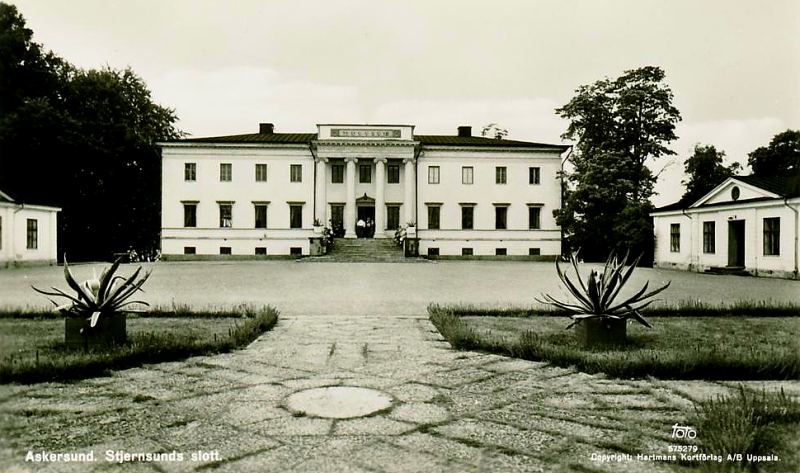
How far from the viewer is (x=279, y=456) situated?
2.47 meters

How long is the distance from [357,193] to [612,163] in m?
15.8

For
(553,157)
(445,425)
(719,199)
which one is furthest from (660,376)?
(553,157)

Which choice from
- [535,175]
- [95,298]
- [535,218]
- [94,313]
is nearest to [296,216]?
[535,218]

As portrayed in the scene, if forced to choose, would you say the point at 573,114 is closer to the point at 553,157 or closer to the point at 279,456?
the point at 553,157

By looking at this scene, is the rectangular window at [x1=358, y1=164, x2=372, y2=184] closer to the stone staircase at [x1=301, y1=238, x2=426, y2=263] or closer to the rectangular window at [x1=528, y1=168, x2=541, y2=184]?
the stone staircase at [x1=301, y1=238, x2=426, y2=263]

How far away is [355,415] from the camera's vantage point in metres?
3.05

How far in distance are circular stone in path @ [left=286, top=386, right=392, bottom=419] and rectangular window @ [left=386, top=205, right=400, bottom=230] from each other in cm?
3002

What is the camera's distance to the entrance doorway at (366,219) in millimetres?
33500

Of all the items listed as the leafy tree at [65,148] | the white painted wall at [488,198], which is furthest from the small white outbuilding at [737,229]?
the leafy tree at [65,148]

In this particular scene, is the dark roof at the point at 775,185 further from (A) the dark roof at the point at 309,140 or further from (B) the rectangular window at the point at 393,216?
(B) the rectangular window at the point at 393,216

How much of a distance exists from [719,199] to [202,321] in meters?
20.8

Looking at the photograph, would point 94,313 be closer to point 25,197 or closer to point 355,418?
point 25,197

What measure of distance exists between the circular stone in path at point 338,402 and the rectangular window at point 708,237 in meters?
21.8

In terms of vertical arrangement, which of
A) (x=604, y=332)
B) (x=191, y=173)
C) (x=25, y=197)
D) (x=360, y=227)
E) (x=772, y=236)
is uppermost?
(x=191, y=173)
